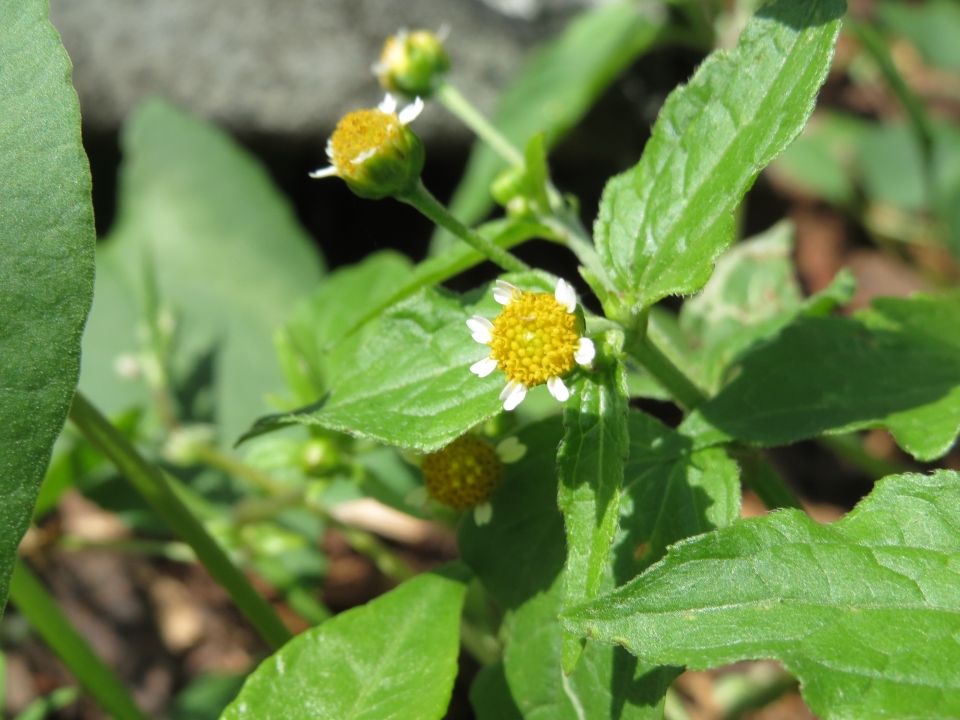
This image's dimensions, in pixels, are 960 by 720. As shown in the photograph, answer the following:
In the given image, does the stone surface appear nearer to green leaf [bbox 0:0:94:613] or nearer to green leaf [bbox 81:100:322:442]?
green leaf [bbox 81:100:322:442]

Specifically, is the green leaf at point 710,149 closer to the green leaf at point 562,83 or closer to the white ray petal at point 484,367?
the white ray petal at point 484,367

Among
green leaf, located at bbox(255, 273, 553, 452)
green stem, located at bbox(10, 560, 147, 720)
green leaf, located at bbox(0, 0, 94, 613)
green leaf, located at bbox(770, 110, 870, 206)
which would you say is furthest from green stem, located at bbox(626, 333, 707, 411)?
green leaf, located at bbox(770, 110, 870, 206)

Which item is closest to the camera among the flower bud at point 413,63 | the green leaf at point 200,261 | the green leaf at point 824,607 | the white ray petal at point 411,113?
the green leaf at point 824,607

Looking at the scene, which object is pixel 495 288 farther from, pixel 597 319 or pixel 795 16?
pixel 795 16

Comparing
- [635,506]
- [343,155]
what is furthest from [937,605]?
[343,155]

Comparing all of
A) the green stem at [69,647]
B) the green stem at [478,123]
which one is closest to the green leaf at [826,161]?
the green stem at [478,123]

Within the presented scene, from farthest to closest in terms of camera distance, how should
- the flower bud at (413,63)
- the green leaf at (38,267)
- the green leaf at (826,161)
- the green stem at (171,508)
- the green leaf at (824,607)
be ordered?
1. the green leaf at (826,161)
2. the flower bud at (413,63)
3. the green stem at (171,508)
4. the green leaf at (38,267)
5. the green leaf at (824,607)
